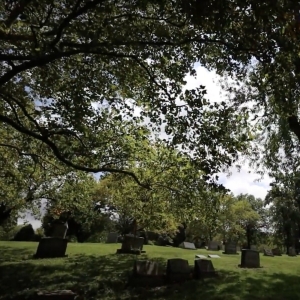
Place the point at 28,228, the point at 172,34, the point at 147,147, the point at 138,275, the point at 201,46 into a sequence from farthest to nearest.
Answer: the point at 28,228, the point at 147,147, the point at 138,275, the point at 201,46, the point at 172,34

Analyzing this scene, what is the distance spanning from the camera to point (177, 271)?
1184 cm

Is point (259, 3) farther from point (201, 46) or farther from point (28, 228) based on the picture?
point (28, 228)

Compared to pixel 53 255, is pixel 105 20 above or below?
above

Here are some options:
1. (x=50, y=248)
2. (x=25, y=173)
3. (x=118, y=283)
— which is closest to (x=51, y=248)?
(x=50, y=248)

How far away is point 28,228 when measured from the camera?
30.8 m

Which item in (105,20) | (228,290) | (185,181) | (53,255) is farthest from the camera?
(53,255)

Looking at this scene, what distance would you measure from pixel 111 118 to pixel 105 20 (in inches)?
237

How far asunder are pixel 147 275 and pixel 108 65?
7587 millimetres

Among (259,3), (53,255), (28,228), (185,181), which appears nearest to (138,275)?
(185,181)

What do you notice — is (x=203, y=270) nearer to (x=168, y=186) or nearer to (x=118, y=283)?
(x=118, y=283)

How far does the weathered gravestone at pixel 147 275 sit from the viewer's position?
447 inches

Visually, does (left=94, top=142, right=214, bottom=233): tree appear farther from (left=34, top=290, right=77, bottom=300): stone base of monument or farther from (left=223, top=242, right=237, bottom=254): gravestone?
(left=223, top=242, right=237, bottom=254): gravestone

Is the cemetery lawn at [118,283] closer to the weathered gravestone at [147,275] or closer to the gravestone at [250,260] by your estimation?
the weathered gravestone at [147,275]

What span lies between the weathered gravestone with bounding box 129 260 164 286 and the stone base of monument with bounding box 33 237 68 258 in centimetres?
626
